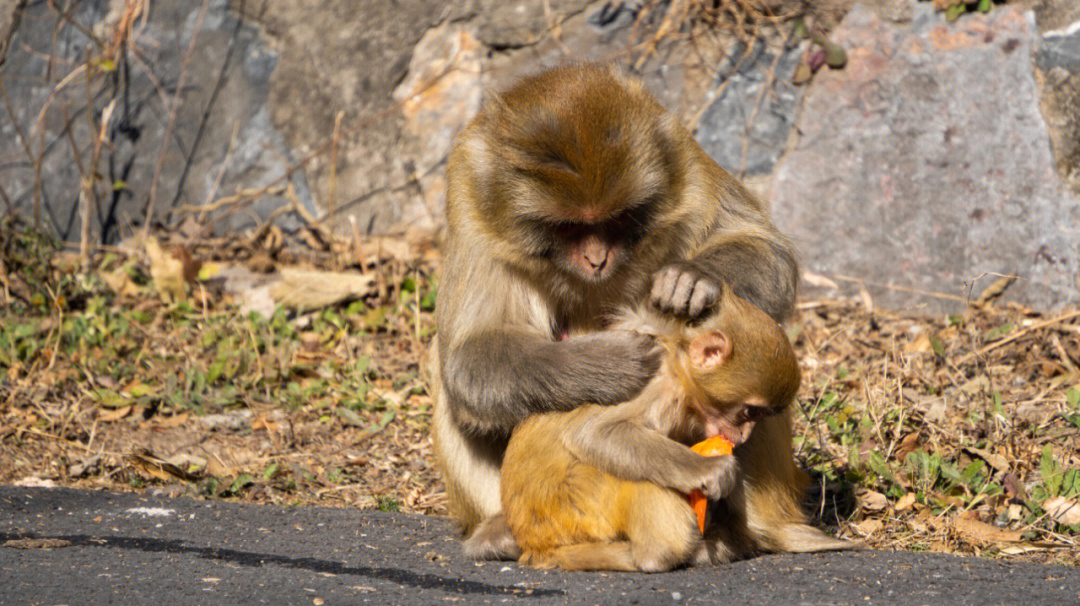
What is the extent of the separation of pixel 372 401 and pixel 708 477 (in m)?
3.43

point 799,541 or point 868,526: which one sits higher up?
point 799,541

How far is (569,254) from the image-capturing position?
3818mm

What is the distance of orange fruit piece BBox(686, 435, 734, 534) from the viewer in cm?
355

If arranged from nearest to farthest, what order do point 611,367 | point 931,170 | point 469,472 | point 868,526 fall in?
point 611,367, point 469,472, point 868,526, point 931,170

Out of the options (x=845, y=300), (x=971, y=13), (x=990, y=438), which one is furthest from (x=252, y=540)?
Answer: (x=971, y=13)

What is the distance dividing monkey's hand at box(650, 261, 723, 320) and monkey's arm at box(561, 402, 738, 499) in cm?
36

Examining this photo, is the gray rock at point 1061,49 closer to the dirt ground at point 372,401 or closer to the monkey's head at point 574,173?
the dirt ground at point 372,401

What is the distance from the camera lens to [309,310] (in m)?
7.61

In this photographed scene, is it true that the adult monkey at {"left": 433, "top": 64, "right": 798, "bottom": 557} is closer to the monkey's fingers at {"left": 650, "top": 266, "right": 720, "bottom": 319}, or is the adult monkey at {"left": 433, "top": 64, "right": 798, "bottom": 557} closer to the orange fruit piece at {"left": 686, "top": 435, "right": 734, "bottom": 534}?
the monkey's fingers at {"left": 650, "top": 266, "right": 720, "bottom": 319}

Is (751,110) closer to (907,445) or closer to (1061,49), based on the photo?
(1061,49)

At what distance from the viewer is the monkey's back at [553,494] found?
3643 mm

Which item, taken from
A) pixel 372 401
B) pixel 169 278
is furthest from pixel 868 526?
pixel 169 278

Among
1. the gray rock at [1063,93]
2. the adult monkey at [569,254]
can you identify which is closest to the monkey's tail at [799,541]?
the adult monkey at [569,254]

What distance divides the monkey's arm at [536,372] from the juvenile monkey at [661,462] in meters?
0.06
